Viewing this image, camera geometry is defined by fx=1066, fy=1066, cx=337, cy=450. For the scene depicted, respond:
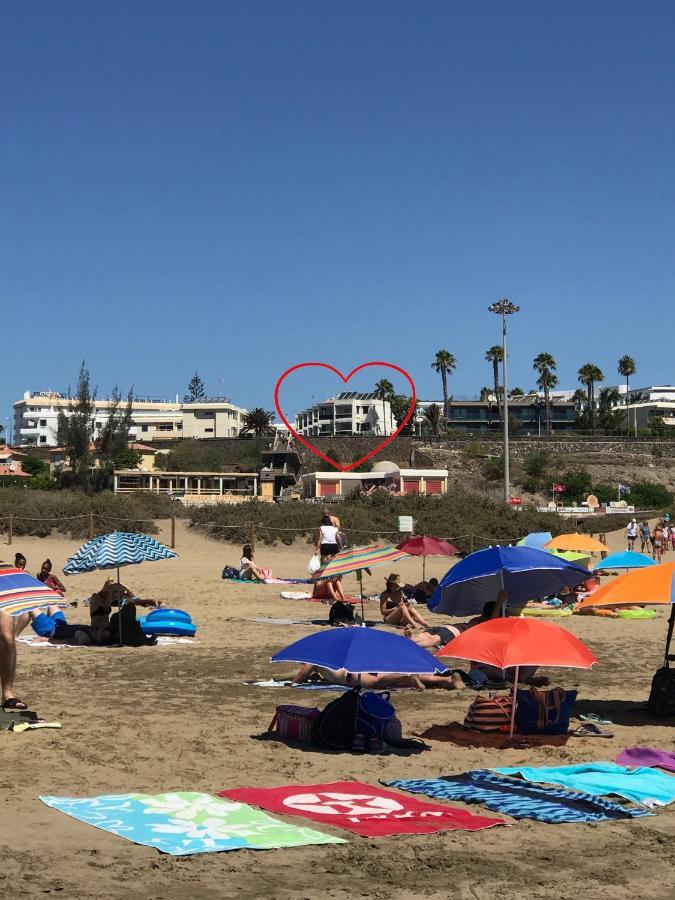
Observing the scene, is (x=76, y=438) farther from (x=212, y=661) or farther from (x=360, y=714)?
(x=360, y=714)

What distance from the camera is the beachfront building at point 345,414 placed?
387ft

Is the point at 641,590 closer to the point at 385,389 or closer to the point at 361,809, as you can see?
the point at 361,809

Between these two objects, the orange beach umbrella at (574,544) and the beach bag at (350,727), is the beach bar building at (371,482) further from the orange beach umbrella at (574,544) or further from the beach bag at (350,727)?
the beach bag at (350,727)

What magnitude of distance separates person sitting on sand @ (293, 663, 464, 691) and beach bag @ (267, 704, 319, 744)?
2.06 meters

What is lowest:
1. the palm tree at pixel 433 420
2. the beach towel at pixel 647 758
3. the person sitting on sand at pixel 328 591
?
the person sitting on sand at pixel 328 591

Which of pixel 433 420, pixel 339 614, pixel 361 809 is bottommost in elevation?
pixel 339 614

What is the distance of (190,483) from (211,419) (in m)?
53.1

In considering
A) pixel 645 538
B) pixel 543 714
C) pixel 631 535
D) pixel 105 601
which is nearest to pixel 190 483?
pixel 631 535

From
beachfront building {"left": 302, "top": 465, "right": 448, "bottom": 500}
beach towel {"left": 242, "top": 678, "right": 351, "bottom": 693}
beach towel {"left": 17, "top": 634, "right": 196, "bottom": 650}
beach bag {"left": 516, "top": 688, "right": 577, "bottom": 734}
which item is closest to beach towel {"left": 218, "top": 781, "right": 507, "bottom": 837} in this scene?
beach bag {"left": 516, "top": 688, "right": 577, "bottom": 734}

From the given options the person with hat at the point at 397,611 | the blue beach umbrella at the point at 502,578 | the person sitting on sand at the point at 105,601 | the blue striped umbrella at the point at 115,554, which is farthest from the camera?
the person with hat at the point at 397,611

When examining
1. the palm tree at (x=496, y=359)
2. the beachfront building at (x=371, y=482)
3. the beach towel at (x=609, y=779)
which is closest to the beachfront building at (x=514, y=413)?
the palm tree at (x=496, y=359)

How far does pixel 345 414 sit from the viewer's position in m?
124

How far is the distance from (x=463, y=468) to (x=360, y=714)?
224ft

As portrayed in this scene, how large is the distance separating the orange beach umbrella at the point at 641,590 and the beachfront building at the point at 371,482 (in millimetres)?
46382
